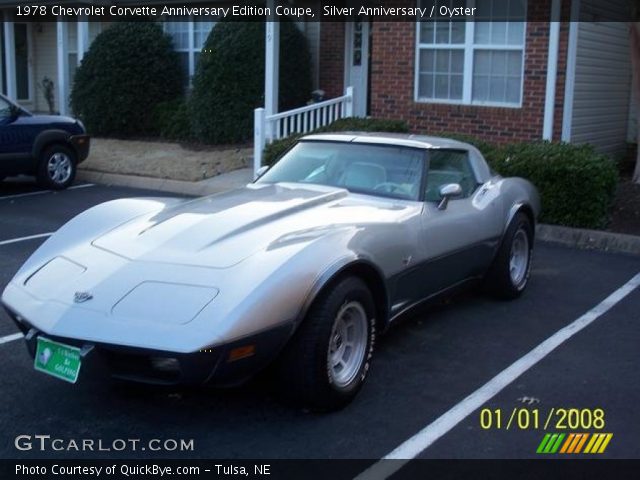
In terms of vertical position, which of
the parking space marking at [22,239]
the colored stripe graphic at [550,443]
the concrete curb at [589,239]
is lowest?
the colored stripe graphic at [550,443]

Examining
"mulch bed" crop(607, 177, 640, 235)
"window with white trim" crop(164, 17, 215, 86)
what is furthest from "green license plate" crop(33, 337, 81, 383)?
"window with white trim" crop(164, 17, 215, 86)

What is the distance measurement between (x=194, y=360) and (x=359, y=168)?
2439mm

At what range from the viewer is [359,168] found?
5.98m

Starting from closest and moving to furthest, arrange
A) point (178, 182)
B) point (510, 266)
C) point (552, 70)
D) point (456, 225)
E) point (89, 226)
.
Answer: point (89, 226) → point (456, 225) → point (510, 266) → point (552, 70) → point (178, 182)

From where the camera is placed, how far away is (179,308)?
163 inches

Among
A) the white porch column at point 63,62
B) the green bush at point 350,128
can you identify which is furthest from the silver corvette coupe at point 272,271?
the white porch column at point 63,62

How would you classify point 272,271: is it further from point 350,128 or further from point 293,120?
point 293,120

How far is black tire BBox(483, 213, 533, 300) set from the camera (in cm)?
664

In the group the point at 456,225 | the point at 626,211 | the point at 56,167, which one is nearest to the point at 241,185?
the point at 56,167

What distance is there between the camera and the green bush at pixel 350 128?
11780mm

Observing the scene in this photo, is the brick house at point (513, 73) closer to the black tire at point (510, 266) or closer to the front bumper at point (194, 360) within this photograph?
the black tire at point (510, 266)

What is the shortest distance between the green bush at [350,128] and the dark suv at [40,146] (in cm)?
299

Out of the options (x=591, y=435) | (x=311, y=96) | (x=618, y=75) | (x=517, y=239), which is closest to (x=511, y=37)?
(x=618, y=75)

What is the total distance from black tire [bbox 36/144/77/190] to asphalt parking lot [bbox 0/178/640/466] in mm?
6439
